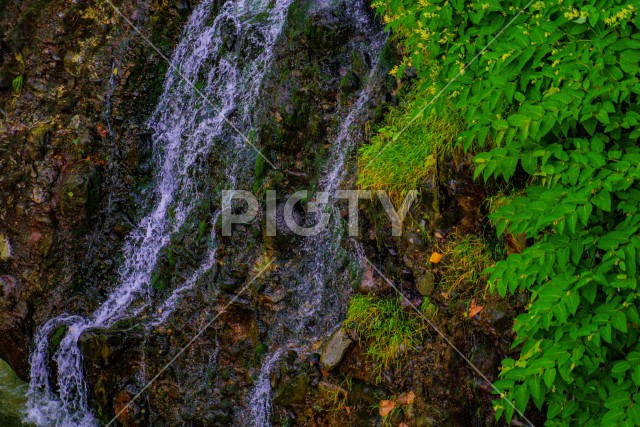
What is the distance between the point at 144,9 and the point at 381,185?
4.35 m

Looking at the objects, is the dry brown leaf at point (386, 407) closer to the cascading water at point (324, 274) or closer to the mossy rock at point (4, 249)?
the cascading water at point (324, 274)

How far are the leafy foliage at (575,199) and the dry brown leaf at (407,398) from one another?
125 cm

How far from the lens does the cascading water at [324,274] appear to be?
507 cm

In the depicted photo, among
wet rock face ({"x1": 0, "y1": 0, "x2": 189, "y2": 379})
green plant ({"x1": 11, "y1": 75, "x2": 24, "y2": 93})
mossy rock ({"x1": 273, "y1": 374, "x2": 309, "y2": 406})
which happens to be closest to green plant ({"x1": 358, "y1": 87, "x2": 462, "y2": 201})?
mossy rock ({"x1": 273, "y1": 374, "x2": 309, "y2": 406})

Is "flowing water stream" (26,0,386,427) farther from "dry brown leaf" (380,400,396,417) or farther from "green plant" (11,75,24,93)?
"green plant" (11,75,24,93)

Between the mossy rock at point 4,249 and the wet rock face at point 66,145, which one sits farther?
the mossy rock at point 4,249

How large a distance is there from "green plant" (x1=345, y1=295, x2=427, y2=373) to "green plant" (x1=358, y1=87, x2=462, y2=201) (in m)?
0.89

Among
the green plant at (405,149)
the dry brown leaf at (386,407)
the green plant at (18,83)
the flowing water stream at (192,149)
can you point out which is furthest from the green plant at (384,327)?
the green plant at (18,83)

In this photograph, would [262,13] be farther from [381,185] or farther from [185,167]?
[381,185]

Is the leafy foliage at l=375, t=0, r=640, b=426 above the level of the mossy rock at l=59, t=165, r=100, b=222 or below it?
below

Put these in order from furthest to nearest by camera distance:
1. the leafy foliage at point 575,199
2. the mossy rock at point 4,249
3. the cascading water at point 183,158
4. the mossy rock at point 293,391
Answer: the mossy rock at point 4,249
the cascading water at point 183,158
the mossy rock at point 293,391
the leafy foliage at point 575,199

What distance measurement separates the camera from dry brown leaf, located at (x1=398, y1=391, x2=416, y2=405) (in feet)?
14.2

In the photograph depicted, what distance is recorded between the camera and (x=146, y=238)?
253 inches

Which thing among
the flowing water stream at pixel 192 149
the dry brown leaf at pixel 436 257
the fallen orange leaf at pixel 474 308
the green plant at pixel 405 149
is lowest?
the fallen orange leaf at pixel 474 308
